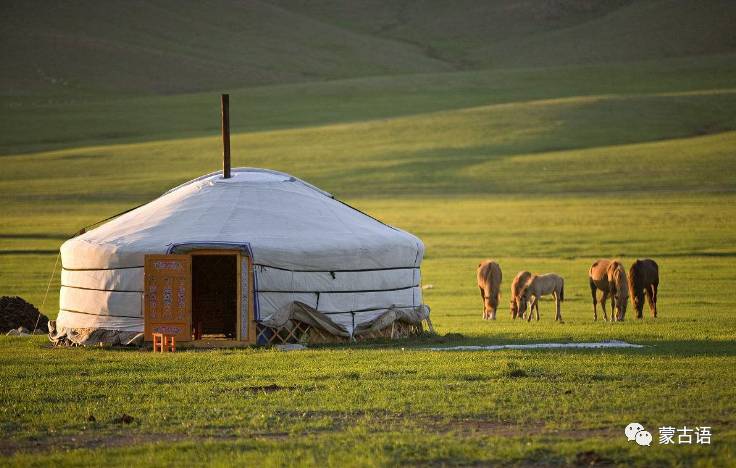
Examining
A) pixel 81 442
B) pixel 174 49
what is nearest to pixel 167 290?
pixel 81 442

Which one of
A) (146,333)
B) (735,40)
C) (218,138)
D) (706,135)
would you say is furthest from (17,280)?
(735,40)

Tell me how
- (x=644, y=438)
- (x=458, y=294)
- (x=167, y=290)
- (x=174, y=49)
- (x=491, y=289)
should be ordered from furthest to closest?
(x=174, y=49) < (x=458, y=294) < (x=491, y=289) < (x=167, y=290) < (x=644, y=438)

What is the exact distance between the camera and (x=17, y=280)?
2708 centimetres

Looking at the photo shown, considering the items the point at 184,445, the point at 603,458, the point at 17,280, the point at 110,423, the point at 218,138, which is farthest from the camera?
the point at 218,138

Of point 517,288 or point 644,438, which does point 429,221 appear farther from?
point 644,438

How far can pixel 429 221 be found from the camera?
36.6 m

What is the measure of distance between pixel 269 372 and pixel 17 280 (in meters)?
16.1

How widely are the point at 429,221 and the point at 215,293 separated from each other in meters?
18.2

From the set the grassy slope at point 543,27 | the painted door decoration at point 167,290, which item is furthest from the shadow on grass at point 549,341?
the grassy slope at point 543,27

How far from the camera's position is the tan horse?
19.2 m

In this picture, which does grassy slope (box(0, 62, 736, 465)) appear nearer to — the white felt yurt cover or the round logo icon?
the round logo icon

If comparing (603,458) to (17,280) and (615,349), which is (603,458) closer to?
(615,349)

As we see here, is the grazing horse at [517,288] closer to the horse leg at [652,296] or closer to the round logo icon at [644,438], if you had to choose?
the horse leg at [652,296]

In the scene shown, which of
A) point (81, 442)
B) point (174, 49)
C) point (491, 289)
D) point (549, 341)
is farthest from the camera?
point (174, 49)
